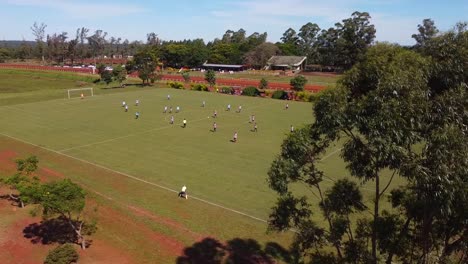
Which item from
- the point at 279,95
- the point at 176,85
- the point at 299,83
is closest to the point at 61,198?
the point at 279,95

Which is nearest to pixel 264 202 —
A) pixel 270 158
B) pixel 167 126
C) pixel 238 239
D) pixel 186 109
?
pixel 238 239

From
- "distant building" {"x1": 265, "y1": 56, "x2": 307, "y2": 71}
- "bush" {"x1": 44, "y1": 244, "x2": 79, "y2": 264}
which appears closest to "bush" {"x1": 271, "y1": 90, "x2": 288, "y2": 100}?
"distant building" {"x1": 265, "y1": 56, "x2": 307, "y2": 71}

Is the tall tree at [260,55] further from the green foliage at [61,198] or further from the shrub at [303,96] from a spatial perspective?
the green foliage at [61,198]

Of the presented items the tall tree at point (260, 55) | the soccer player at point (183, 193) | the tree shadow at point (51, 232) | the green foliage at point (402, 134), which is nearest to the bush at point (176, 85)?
the tall tree at point (260, 55)

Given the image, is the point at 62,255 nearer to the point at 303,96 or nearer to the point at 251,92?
the point at 303,96

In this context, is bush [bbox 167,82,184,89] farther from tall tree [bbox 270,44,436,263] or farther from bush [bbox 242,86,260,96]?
tall tree [bbox 270,44,436,263]

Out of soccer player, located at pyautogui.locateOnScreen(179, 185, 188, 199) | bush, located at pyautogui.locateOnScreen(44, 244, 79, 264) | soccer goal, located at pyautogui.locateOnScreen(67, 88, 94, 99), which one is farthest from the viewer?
soccer goal, located at pyautogui.locateOnScreen(67, 88, 94, 99)
